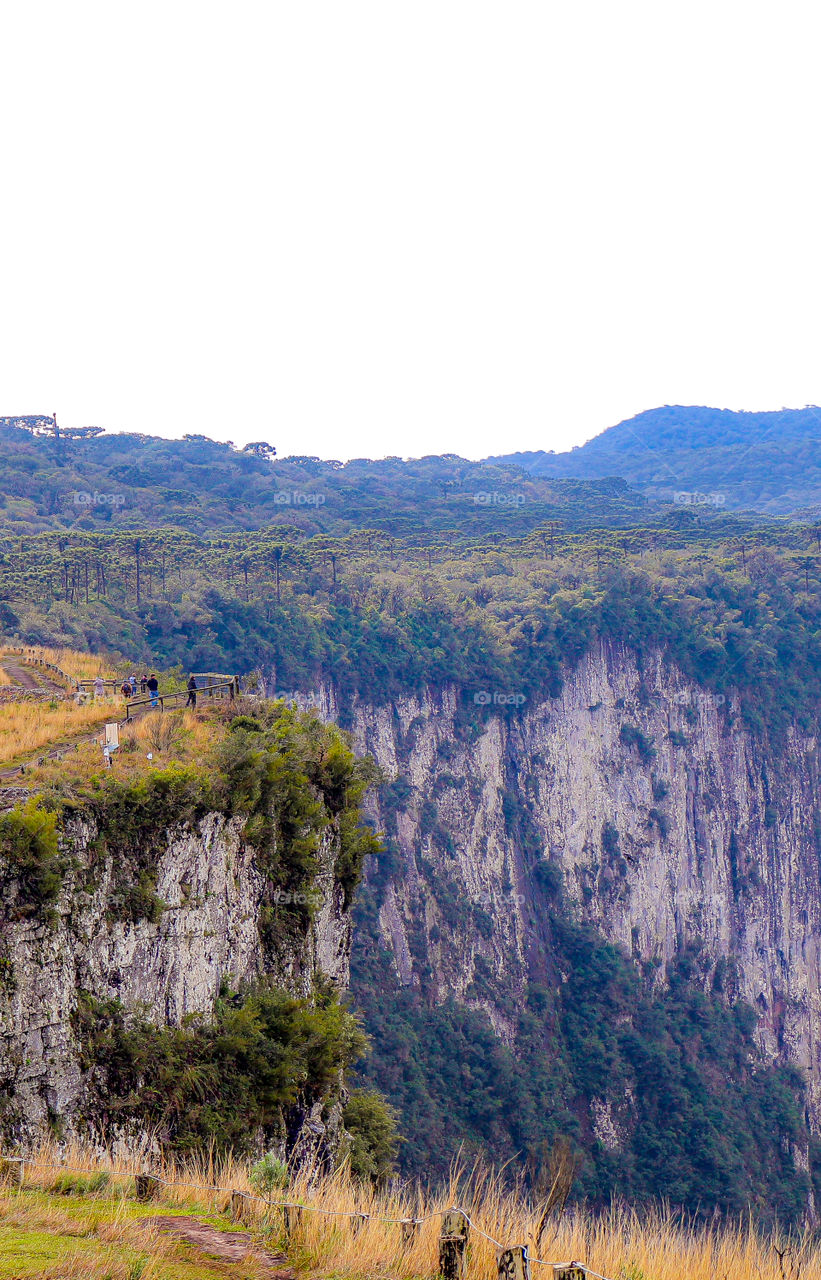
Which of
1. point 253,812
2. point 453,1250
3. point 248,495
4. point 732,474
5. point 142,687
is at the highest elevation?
point 732,474

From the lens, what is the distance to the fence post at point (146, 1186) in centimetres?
589

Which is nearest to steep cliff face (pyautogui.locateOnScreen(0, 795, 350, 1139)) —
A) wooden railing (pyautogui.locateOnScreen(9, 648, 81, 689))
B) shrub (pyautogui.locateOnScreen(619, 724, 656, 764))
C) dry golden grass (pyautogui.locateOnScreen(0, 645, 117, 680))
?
wooden railing (pyautogui.locateOnScreen(9, 648, 81, 689))

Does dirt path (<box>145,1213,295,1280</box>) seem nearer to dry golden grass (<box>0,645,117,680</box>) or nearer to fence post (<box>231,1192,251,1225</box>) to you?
fence post (<box>231,1192,251,1225</box>)

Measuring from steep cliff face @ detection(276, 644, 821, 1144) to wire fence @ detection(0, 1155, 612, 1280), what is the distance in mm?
31998

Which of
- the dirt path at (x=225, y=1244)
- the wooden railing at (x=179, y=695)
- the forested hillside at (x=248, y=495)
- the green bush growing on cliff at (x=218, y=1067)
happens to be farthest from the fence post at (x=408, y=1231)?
the forested hillside at (x=248, y=495)

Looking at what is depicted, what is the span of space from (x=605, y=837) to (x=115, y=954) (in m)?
37.7

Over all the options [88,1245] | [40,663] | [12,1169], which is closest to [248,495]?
[40,663]

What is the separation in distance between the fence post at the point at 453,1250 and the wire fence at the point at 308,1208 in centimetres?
4

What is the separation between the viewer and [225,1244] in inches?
197

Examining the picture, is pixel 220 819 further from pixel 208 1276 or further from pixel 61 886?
pixel 208 1276

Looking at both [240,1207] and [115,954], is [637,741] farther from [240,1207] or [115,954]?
[240,1207]

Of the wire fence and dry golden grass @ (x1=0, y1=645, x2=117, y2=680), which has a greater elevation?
dry golden grass @ (x1=0, y1=645, x2=117, y2=680)

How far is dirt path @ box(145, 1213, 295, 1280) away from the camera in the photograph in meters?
4.77

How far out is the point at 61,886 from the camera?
8688 mm
